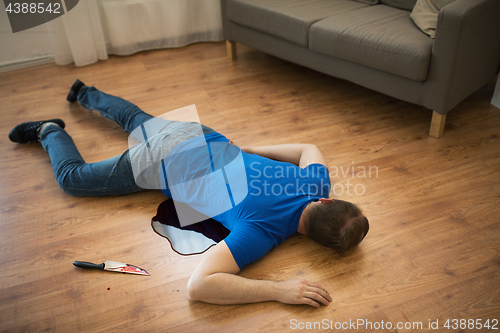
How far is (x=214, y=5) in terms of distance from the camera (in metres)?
3.17

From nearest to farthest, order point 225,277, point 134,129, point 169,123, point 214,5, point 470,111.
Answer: point 225,277 < point 169,123 < point 134,129 < point 470,111 < point 214,5

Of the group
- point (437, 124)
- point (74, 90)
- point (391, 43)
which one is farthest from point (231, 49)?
point (437, 124)

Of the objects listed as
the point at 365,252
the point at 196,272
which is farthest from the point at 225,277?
the point at 365,252

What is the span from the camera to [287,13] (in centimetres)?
235

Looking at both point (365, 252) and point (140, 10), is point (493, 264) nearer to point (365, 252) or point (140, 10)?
point (365, 252)

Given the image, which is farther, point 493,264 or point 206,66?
point 206,66

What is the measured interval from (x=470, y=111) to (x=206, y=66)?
1.74 metres

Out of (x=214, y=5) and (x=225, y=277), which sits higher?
(x=214, y=5)

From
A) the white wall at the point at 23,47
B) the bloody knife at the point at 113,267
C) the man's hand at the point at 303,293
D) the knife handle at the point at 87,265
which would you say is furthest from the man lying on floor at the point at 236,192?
the white wall at the point at 23,47

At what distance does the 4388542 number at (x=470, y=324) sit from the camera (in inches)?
48.9

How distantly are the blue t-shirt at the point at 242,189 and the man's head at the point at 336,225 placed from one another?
3.3 inches

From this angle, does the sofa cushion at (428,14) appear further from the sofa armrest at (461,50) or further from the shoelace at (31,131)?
the shoelace at (31,131)

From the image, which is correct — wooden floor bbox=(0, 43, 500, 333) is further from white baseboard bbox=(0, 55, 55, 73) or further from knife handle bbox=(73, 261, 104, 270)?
white baseboard bbox=(0, 55, 55, 73)

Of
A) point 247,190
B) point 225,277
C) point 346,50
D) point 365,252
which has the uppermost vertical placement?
point 346,50
